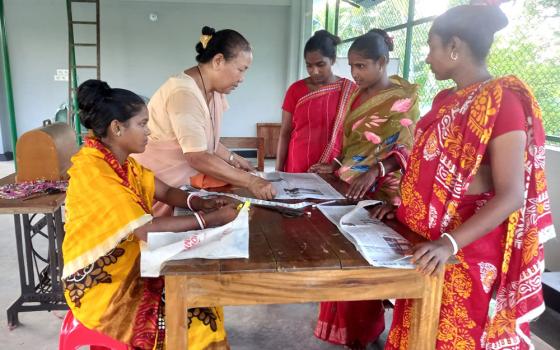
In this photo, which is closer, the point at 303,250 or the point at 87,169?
the point at 303,250

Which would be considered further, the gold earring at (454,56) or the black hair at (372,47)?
the black hair at (372,47)

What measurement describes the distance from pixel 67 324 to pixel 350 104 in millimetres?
1528

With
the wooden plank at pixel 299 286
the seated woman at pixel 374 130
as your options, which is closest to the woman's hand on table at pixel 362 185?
the seated woman at pixel 374 130

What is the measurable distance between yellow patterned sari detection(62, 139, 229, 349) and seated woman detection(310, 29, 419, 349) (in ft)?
2.78

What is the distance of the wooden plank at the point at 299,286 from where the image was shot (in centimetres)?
100

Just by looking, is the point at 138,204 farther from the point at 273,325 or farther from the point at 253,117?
the point at 253,117

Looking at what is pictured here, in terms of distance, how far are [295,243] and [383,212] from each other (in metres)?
0.41

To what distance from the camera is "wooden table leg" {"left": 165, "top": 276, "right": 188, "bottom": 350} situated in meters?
0.98

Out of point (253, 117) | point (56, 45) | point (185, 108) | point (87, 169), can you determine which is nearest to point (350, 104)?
point (185, 108)

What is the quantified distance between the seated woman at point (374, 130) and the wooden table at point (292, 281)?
639mm

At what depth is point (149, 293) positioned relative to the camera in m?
1.32

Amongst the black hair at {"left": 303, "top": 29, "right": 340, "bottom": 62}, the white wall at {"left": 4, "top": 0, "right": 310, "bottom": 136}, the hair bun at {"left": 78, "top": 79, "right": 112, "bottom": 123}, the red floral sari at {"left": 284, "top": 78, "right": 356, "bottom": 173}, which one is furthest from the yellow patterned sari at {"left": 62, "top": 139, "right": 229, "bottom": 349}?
the white wall at {"left": 4, "top": 0, "right": 310, "bottom": 136}

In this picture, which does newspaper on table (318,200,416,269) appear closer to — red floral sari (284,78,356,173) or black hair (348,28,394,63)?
black hair (348,28,394,63)

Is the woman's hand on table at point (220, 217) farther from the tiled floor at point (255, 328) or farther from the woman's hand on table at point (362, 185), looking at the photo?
the tiled floor at point (255, 328)
